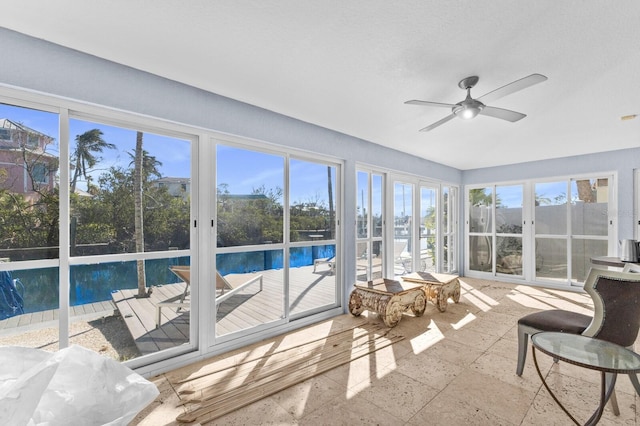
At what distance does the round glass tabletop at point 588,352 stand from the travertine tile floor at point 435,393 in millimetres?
502

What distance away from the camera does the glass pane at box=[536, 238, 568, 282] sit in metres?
5.54

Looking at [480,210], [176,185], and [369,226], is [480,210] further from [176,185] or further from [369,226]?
[176,185]

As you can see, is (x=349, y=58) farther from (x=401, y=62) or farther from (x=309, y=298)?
(x=309, y=298)

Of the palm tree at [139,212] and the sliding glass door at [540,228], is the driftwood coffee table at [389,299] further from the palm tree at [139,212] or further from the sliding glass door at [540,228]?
the sliding glass door at [540,228]

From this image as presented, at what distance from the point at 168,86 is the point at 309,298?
9.19 ft

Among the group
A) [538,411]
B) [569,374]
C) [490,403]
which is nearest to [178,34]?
[490,403]

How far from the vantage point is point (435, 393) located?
222 cm

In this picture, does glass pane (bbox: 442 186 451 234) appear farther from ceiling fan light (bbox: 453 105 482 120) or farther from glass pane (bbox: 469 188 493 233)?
ceiling fan light (bbox: 453 105 482 120)

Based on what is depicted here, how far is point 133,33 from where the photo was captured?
1890mm

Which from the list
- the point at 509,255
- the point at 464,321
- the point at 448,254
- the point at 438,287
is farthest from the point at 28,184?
the point at 509,255

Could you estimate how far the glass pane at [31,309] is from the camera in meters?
1.94

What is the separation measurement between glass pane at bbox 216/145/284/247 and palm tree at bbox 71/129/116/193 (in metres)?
0.95

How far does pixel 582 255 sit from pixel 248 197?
6.08 m

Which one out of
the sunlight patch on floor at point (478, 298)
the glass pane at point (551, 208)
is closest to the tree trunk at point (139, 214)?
the sunlight patch on floor at point (478, 298)
